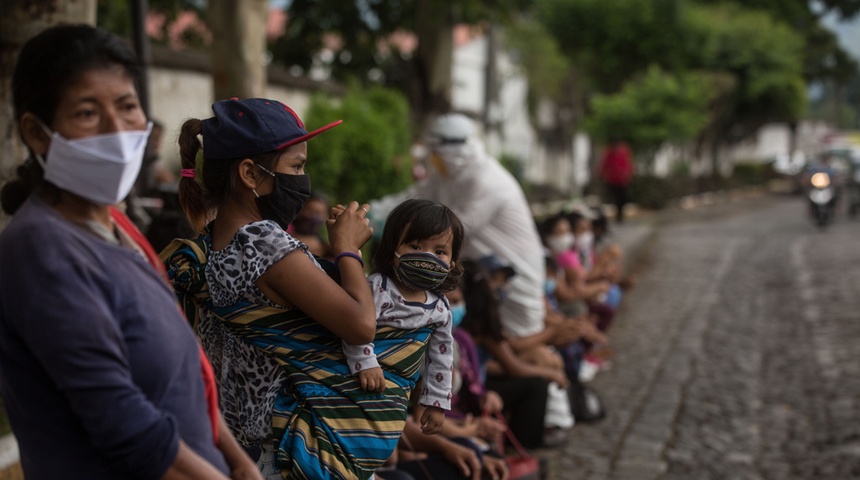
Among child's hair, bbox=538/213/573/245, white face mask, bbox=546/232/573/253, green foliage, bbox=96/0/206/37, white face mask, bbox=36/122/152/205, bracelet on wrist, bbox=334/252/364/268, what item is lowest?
white face mask, bbox=546/232/573/253

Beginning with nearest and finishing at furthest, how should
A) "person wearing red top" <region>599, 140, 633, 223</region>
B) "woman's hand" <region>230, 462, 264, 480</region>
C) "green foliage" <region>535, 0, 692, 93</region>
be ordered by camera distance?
"woman's hand" <region>230, 462, 264, 480</region> < "person wearing red top" <region>599, 140, 633, 223</region> < "green foliage" <region>535, 0, 692, 93</region>

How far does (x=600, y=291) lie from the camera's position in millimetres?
8805

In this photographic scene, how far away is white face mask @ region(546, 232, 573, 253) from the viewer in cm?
864

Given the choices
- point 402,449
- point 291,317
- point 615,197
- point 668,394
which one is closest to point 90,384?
point 291,317

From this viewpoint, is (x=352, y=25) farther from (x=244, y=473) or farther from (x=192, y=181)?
(x=244, y=473)

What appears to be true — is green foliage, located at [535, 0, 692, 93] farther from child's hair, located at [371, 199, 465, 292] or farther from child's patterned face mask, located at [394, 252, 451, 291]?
child's patterned face mask, located at [394, 252, 451, 291]

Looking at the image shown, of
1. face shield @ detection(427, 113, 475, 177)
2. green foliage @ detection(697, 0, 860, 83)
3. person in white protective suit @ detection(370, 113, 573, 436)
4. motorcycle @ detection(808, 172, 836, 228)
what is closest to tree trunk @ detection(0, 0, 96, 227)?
person in white protective suit @ detection(370, 113, 573, 436)

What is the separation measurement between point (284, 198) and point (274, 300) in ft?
0.83

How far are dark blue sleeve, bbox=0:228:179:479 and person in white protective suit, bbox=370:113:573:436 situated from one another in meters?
4.62

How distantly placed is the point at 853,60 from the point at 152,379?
2272 inches

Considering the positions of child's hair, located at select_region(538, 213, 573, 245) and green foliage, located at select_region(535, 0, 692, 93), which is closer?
child's hair, located at select_region(538, 213, 573, 245)

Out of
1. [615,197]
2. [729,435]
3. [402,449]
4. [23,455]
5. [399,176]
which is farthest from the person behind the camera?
[615,197]

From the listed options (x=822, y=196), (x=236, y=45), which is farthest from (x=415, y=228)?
(x=822, y=196)

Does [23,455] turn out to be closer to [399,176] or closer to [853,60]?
[399,176]
